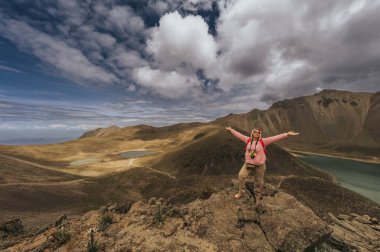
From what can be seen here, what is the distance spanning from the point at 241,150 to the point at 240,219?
2982 inches

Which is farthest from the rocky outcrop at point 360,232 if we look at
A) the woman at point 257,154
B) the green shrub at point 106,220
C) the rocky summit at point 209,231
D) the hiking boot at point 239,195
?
the green shrub at point 106,220

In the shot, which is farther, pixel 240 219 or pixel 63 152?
pixel 63 152

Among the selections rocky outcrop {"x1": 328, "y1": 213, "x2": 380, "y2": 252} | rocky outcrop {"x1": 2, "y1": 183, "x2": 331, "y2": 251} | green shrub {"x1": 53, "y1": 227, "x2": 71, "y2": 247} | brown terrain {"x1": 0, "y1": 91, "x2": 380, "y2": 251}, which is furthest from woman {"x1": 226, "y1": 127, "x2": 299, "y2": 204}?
rocky outcrop {"x1": 328, "y1": 213, "x2": 380, "y2": 252}

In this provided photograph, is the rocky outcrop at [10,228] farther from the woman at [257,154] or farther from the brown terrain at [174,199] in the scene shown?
the woman at [257,154]

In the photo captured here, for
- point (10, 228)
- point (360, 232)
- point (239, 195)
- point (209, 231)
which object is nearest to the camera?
point (209, 231)

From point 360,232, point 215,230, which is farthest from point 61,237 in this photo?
point 360,232

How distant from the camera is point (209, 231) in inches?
433

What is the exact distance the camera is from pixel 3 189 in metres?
38.7

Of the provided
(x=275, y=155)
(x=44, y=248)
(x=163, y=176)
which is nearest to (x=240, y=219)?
(x=44, y=248)

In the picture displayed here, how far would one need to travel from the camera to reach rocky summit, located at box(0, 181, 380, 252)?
10414 mm

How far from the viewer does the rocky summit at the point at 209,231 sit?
10414 mm

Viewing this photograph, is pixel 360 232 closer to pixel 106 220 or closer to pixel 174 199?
pixel 106 220

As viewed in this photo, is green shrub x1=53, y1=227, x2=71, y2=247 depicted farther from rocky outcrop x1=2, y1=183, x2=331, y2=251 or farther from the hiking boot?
the hiking boot

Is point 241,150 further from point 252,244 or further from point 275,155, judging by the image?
point 252,244
